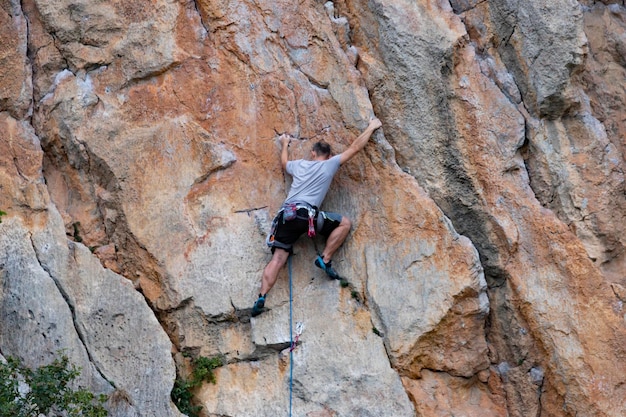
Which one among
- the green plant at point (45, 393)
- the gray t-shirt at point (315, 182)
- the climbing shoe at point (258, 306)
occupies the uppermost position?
the gray t-shirt at point (315, 182)

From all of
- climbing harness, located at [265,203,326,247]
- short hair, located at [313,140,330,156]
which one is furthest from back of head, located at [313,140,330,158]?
climbing harness, located at [265,203,326,247]

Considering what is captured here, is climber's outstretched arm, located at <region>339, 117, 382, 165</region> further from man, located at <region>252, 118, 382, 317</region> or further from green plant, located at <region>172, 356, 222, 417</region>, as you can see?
green plant, located at <region>172, 356, 222, 417</region>

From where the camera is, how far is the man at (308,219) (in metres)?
9.27

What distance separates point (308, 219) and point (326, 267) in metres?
0.60

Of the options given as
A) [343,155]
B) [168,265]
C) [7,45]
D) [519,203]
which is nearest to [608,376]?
[519,203]

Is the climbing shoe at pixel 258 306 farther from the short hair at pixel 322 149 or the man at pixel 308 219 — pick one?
the short hair at pixel 322 149

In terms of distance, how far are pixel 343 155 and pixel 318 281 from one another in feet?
4.77

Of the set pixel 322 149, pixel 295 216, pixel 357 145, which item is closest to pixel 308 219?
pixel 295 216

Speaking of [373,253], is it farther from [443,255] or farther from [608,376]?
[608,376]

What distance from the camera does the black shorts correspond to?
9219 millimetres

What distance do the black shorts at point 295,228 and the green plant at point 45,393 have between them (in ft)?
8.15

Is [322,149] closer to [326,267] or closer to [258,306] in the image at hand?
[326,267]

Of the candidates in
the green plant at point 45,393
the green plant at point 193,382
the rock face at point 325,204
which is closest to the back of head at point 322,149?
the rock face at point 325,204

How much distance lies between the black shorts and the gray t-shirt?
0.59 feet
